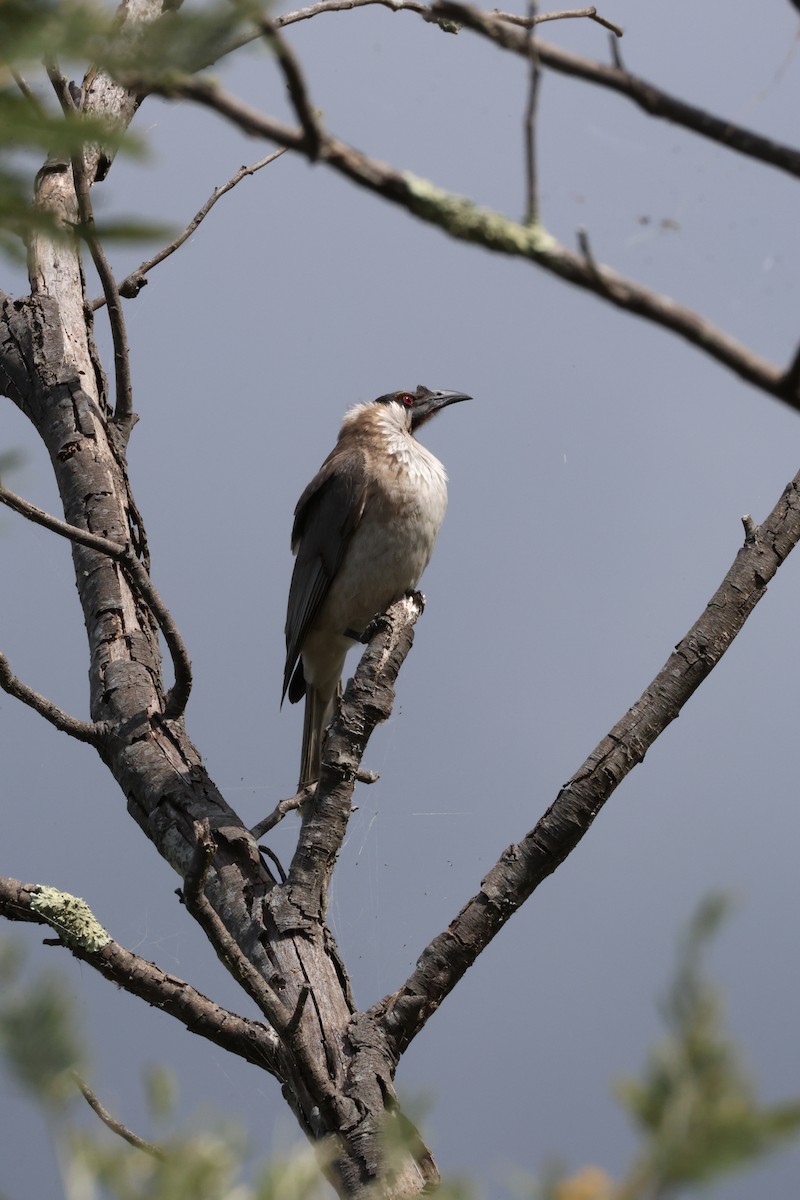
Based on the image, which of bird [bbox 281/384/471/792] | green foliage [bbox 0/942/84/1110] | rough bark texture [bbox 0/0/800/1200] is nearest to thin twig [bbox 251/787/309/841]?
rough bark texture [bbox 0/0/800/1200]

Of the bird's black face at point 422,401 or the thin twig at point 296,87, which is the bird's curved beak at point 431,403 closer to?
the bird's black face at point 422,401

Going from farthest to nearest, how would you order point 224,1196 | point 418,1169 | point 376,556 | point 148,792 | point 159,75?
point 376,556 < point 148,792 < point 418,1169 < point 159,75 < point 224,1196

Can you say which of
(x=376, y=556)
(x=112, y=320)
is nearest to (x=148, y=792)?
(x=112, y=320)

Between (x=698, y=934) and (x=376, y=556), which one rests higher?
(x=376, y=556)

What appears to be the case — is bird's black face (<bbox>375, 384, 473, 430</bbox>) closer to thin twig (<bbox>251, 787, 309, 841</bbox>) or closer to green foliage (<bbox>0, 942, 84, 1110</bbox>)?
thin twig (<bbox>251, 787, 309, 841</bbox>)

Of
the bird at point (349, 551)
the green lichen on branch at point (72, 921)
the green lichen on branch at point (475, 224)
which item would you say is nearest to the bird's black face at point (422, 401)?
the bird at point (349, 551)

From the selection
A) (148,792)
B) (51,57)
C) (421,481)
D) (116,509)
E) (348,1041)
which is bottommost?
(348,1041)

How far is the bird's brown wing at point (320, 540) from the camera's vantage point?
551 cm

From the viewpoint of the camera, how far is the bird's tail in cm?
503

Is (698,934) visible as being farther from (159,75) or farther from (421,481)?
(421,481)

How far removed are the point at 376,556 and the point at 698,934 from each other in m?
4.52

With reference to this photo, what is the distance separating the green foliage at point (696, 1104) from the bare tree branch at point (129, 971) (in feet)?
7.68

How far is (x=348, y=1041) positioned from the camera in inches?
115

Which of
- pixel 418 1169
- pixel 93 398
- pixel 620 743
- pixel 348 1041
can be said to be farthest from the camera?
pixel 93 398
